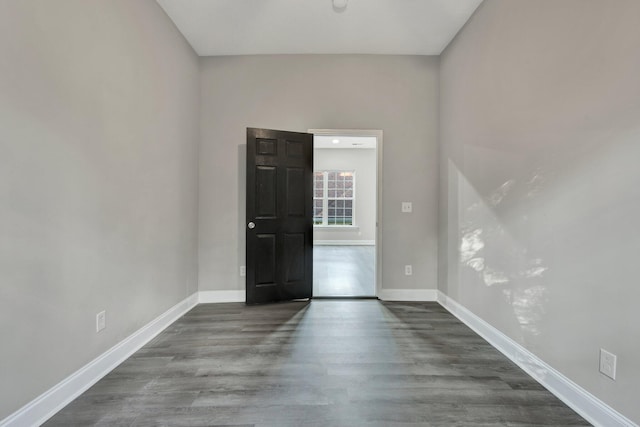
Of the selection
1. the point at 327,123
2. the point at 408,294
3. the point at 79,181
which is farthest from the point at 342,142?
the point at 79,181

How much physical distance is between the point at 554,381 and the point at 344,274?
3183 mm

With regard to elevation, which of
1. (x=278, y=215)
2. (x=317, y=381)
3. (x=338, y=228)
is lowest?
(x=317, y=381)

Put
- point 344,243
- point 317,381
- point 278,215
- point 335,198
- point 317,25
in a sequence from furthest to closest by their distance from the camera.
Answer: point 335,198
point 344,243
point 278,215
point 317,25
point 317,381

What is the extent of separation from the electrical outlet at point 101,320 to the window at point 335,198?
6.79 meters

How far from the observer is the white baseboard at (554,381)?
4.64 ft

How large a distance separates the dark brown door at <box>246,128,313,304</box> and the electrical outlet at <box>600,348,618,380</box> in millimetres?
2575

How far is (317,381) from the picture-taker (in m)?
1.81

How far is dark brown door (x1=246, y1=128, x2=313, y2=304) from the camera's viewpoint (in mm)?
3223

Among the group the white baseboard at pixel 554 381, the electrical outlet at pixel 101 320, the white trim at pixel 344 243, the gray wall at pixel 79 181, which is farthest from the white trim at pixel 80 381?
the white trim at pixel 344 243

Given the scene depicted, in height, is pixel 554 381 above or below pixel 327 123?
below

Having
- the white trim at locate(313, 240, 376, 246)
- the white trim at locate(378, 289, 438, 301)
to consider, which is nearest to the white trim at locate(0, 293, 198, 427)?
the white trim at locate(378, 289, 438, 301)

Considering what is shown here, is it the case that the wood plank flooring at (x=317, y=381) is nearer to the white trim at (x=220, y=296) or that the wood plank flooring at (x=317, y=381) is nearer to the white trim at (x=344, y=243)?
the white trim at (x=220, y=296)

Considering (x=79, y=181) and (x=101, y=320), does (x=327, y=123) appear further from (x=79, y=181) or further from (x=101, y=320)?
(x=101, y=320)

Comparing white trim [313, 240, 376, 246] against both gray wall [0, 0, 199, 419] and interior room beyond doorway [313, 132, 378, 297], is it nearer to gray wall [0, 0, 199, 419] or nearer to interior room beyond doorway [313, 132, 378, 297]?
interior room beyond doorway [313, 132, 378, 297]
